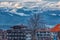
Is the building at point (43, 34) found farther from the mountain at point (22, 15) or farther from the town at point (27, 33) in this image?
the mountain at point (22, 15)

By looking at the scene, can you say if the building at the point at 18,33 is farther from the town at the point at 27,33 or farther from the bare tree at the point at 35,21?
the bare tree at the point at 35,21

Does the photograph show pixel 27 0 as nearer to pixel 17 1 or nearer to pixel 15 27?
pixel 17 1

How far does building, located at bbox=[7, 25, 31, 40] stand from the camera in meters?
2.89

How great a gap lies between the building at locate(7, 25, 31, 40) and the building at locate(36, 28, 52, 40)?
149 millimetres

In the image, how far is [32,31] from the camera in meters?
2.90

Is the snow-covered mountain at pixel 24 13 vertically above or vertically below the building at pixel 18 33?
above

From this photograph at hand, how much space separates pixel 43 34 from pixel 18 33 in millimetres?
418

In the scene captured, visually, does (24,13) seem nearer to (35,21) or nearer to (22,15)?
(22,15)

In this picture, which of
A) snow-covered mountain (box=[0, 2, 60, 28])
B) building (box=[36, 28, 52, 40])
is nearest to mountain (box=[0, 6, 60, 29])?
snow-covered mountain (box=[0, 2, 60, 28])

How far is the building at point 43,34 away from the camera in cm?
288

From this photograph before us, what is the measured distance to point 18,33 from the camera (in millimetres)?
2934

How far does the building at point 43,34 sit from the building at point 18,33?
0.15m

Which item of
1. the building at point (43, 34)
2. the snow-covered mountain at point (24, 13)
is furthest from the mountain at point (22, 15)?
the building at point (43, 34)

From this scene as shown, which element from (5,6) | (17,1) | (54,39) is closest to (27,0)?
(17,1)
